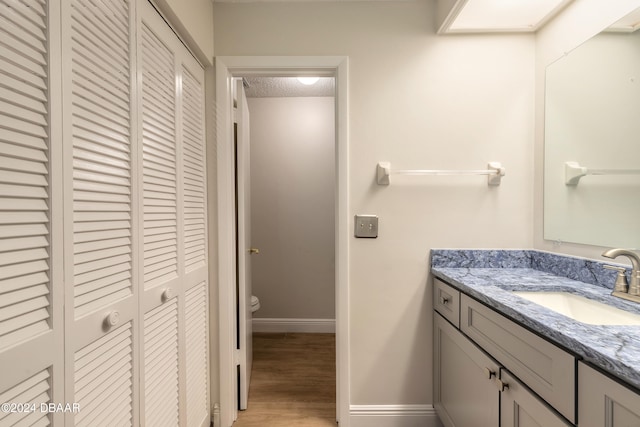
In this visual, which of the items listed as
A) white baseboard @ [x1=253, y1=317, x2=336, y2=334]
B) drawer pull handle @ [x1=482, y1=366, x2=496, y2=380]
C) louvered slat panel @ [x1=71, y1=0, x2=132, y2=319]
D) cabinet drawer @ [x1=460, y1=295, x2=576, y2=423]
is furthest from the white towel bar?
white baseboard @ [x1=253, y1=317, x2=336, y2=334]

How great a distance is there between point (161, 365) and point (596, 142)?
2.02m

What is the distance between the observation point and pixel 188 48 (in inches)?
58.7

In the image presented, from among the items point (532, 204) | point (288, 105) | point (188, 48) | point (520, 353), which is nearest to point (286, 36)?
point (188, 48)

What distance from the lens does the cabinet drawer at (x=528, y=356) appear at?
0.81m

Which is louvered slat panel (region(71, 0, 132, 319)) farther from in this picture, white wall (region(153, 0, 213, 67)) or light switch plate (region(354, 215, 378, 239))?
light switch plate (region(354, 215, 378, 239))

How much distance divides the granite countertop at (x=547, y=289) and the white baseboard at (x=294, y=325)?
1.71 meters

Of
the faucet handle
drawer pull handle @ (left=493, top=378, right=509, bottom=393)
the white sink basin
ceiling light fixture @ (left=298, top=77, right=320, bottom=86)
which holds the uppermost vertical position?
ceiling light fixture @ (left=298, top=77, right=320, bottom=86)

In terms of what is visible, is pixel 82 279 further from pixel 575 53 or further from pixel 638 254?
pixel 575 53

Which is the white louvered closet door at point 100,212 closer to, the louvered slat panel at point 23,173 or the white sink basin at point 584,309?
the louvered slat panel at point 23,173

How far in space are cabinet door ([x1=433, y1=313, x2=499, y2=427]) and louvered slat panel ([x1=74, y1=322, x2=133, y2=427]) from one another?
125 cm

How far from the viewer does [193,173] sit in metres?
1.53

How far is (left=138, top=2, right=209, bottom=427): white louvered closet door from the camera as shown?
1.11 metres

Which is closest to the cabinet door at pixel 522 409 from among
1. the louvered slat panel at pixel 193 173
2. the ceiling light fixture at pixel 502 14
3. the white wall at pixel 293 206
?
the louvered slat panel at pixel 193 173

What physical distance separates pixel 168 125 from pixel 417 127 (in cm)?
126
